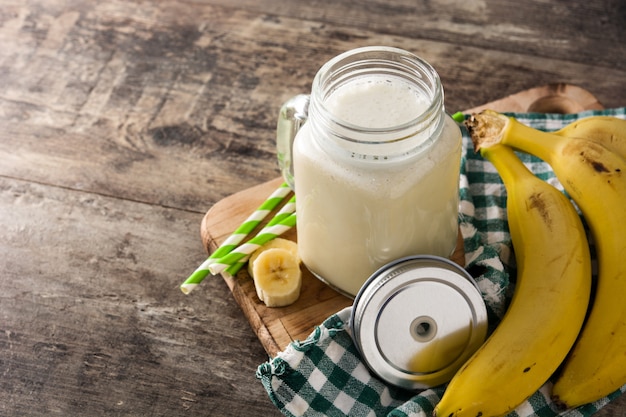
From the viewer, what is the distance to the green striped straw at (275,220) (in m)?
1.14

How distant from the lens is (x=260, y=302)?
3.64 ft

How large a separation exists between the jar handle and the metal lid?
0.25 meters

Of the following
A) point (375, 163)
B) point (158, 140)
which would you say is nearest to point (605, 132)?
point (375, 163)

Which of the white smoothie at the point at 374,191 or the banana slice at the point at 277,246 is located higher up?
the white smoothie at the point at 374,191

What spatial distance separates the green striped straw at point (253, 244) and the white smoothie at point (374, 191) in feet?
0.33

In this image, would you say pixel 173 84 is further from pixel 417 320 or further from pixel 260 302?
pixel 417 320

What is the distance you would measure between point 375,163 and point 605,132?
38 cm

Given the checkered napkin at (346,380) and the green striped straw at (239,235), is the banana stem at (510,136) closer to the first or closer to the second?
the checkered napkin at (346,380)

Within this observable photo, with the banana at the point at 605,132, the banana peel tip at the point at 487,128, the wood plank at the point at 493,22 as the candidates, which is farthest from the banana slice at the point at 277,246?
the wood plank at the point at 493,22

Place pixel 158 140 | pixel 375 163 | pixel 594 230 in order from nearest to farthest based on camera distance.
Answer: pixel 375 163, pixel 594 230, pixel 158 140

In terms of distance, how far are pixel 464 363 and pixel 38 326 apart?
592 mm

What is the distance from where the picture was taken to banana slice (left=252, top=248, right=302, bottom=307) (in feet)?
3.54

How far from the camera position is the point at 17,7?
1644mm

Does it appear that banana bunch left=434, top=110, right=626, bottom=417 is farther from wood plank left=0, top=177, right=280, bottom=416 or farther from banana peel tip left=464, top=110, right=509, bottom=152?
wood plank left=0, top=177, right=280, bottom=416
